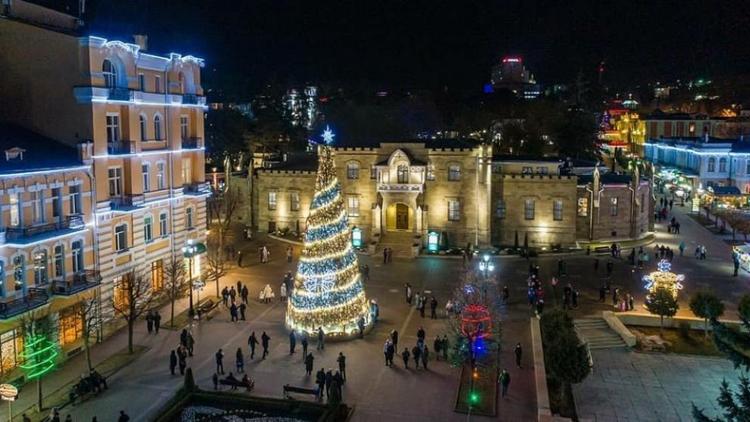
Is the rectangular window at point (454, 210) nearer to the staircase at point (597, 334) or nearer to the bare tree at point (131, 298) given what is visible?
the staircase at point (597, 334)

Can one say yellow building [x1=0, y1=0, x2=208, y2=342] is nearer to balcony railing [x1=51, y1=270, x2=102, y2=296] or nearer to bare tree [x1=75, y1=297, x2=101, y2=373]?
balcony railing [x1=51, y1=270, x2=102, y2=296]

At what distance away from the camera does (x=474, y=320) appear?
28266 millimetres

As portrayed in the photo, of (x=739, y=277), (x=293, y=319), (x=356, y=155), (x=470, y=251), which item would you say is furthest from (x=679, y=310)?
(x=356, y=155)

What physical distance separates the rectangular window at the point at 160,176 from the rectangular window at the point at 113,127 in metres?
3.83

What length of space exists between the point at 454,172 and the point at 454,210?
3.12 m

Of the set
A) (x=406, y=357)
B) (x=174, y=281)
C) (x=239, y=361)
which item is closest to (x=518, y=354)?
(x=406, y=357)

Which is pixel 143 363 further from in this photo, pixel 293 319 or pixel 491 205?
pixel 491 205

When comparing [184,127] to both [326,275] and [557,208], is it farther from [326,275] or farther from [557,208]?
[557,208]

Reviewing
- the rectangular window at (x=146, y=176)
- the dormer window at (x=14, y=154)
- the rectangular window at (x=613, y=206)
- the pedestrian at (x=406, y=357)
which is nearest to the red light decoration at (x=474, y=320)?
the pedestrian at (x=406, y=357)

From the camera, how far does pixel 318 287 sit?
32.9 metres

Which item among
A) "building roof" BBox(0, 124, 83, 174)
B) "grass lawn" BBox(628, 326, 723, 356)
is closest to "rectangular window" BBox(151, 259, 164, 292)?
"building roof" BBox(0, 124, 83, 174)

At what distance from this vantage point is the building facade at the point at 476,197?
54312mm

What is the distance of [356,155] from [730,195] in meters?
41.3

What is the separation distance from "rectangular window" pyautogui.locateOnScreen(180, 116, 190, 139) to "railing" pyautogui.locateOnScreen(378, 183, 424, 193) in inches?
696
